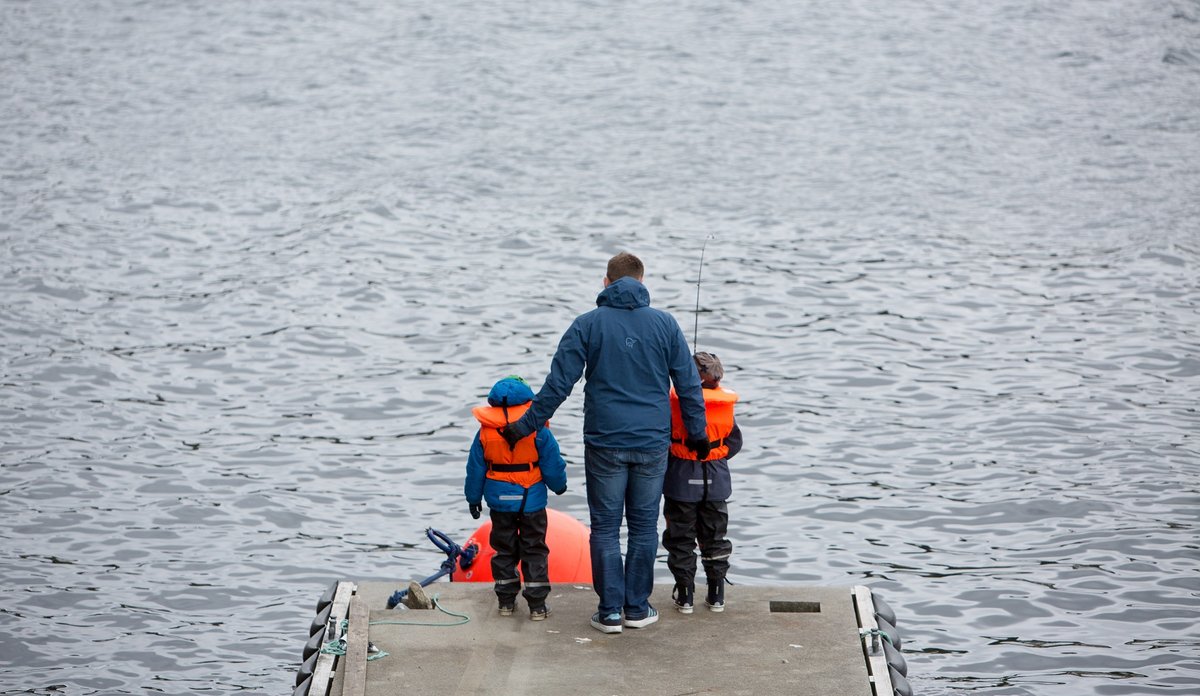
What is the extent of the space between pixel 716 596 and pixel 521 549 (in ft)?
3.94

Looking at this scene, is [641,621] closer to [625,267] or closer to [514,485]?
[514,485]

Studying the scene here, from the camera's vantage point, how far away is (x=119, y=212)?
2208cm

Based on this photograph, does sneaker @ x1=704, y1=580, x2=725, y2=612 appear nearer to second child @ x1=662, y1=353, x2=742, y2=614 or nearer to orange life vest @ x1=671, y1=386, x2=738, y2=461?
second child @ x1=662, y1=353, x2=742, y2=614

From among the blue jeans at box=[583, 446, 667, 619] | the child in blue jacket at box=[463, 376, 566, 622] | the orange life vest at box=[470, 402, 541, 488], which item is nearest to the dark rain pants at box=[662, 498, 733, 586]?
the blue jeans at box=[583, 446, 667, 619]

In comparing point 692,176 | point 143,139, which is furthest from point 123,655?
point 143,139

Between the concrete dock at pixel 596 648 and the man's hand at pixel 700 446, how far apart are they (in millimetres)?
1003

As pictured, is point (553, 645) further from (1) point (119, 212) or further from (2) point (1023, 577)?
(1) point (119, 212)

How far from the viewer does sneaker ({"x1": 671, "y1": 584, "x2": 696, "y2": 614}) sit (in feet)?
28.8

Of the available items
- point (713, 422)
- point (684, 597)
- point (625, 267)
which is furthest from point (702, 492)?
point (625, 267)

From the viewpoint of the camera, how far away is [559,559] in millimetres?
10062

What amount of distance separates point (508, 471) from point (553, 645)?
102 cm

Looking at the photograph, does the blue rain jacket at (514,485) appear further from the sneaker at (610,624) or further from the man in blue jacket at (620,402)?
the sneaker at (610,624)

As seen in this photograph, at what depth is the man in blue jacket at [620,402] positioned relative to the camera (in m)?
8.35

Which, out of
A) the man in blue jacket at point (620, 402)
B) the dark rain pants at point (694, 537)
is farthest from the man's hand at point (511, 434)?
the dark rain pants at point (694, 537)
